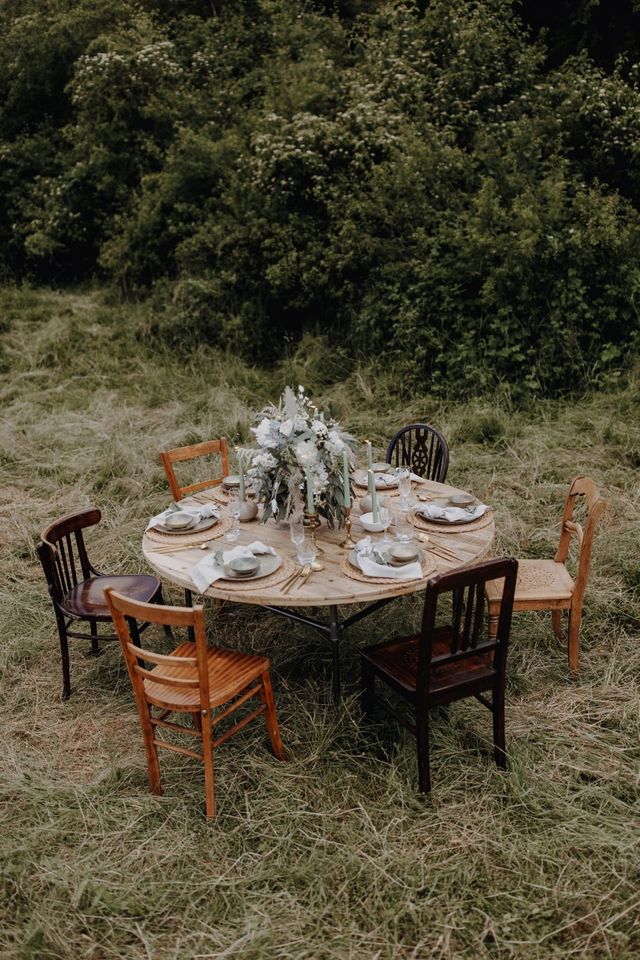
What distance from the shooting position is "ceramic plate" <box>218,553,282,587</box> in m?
3.24

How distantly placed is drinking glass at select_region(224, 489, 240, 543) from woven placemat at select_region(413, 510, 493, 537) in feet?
3.11

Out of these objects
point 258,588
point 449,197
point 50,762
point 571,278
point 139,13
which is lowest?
point 50,762

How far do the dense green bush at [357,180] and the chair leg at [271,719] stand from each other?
4834 mm

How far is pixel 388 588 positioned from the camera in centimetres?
312

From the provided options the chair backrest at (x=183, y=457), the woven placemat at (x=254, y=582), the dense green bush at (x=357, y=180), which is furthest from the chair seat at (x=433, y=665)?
the dense green bush at (x=357, y=180)

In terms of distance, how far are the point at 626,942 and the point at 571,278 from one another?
604 centimetres

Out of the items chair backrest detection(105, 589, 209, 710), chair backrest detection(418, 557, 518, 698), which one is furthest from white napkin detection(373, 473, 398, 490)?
chair backrest detection(105, 589, 209, 710)

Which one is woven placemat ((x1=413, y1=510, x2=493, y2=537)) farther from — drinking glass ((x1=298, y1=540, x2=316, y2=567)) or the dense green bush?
the dense green bush

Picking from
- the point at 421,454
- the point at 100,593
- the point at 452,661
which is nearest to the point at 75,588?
the point at 100,593

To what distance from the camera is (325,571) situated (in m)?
3.33

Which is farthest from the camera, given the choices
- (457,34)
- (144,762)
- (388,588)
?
(457,34)

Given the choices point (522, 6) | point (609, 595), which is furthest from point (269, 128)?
point (609, 595)

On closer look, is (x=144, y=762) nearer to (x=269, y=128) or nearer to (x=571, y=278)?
(x=571, y=278)

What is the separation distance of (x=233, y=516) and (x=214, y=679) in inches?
42.6
